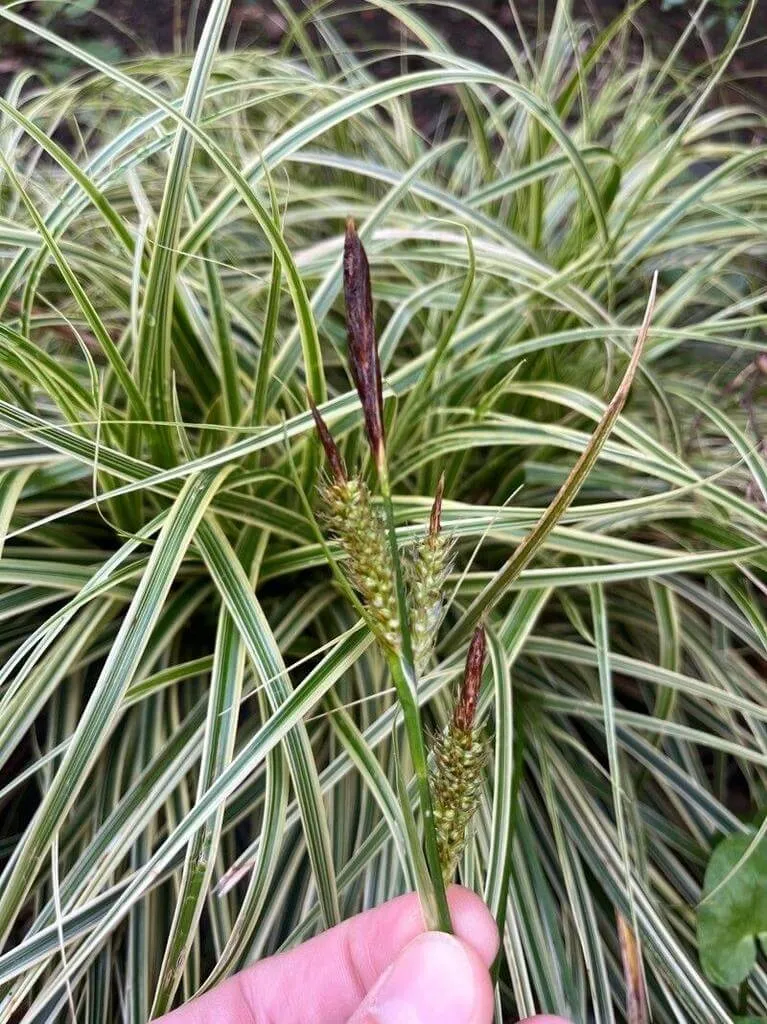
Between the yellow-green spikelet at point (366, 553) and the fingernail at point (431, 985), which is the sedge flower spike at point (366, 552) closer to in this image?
the yellow-green spikelet at point (366, 553)

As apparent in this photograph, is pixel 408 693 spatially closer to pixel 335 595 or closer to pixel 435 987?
pixel 435 987

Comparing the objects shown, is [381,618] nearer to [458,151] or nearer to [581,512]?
[581,512]

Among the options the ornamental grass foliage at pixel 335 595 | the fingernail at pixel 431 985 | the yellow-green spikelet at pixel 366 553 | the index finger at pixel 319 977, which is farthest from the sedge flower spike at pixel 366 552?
the index finger at pixel 319 977

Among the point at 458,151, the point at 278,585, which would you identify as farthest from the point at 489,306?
the point at 458,151

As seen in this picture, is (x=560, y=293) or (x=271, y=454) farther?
(x=271, y=454)

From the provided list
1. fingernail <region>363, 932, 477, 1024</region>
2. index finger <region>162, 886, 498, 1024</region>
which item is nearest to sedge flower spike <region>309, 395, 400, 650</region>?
fingernail <region>363, 932, 477, 1024</region>
